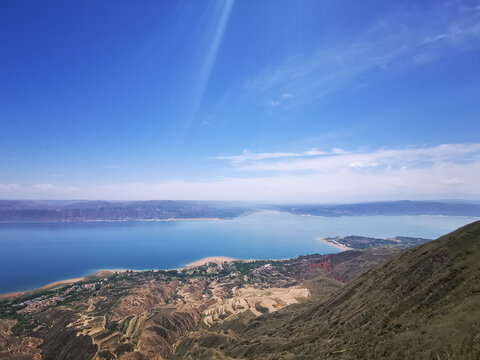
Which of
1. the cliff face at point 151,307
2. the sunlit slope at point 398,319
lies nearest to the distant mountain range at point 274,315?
the sunlit slope at point 398,319

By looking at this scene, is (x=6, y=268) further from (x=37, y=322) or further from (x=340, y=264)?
(x=340, y=264)

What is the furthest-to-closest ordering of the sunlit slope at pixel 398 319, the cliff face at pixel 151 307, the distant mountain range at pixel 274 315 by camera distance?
the cliff face at pixel 151 307, the distant mountain range at pixel 274 315, the sunlit slope at pixel 398 319

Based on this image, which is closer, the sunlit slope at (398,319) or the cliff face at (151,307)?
the sunlit slope at (398,319)

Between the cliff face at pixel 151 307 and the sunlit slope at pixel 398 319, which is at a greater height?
the sunlit slope at pixel 398 319

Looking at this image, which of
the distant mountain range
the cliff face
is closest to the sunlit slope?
the distant mountain range

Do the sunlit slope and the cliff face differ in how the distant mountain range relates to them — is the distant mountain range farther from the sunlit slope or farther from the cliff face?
the cliff face

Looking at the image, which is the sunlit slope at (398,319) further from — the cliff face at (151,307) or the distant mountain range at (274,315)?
the cliff face at (151,307)

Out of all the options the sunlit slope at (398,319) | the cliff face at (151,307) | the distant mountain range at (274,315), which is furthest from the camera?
the cliff face at (151,307)

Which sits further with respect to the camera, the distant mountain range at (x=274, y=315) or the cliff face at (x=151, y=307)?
the cliff face at (x=151, y=307)
